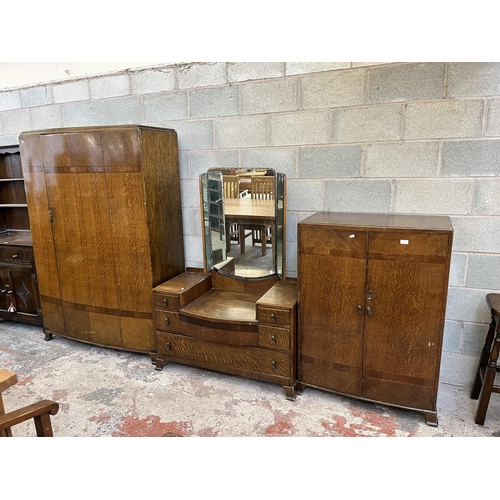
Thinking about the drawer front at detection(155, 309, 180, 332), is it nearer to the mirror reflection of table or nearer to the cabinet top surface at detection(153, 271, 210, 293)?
the cabinet top surface at detection(153, 271, 210, 293)

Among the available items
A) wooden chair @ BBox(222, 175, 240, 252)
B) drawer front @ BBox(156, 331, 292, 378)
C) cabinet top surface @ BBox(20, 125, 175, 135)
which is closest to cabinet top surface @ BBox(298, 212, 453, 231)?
wooden chair @ BBox(222, 175, 240, 252)

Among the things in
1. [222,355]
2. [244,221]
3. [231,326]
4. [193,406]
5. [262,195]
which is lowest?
[193,406]

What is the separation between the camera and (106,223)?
9.05 feet

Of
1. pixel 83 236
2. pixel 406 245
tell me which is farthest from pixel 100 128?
pixel 406 245

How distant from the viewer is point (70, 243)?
9.58ft

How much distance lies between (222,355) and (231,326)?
0.24 meters

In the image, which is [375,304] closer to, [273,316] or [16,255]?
[273,316]

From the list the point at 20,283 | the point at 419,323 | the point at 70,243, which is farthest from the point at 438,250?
the point at 20,283

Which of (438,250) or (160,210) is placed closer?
(438,250)

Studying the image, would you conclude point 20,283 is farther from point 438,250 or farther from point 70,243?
point 438,250

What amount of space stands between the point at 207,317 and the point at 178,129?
58.3 inches

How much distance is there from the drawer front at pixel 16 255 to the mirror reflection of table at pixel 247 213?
1.80 meters

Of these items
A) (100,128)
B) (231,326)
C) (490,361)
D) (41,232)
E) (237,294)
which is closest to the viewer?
(490,361)
